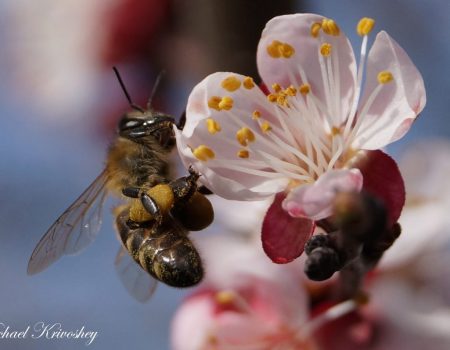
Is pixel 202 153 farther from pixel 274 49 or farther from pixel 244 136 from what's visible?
pixel 274 49

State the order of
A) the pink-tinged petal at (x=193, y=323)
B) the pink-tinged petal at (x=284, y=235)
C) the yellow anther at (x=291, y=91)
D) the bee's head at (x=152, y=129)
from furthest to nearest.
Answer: the pink-tinged petal at (x=193, y=323)
the bee's head at (x=152, y=129)
the yellow anther at (x=291, y=91)
the pink-tinged petal at (x=284, y=235)

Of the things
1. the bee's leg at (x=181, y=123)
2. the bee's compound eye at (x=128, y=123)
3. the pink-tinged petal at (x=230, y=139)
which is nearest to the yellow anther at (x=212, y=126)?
the pink-tinged petal at (x=230, y=139)

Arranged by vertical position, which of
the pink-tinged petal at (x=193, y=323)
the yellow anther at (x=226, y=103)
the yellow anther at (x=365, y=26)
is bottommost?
the pink-tinged petal at (x=193, y=323)

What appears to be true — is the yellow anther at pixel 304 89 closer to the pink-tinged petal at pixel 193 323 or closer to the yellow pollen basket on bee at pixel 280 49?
the yellow pollen basket on bee at pixel 280 49

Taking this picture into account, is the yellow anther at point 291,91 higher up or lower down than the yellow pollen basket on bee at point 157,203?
higher up

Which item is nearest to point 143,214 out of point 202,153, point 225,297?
point 202,153
